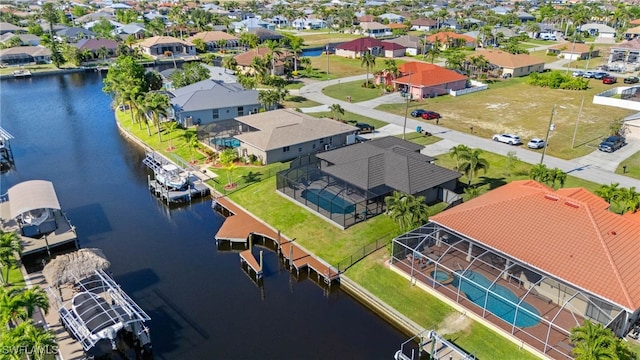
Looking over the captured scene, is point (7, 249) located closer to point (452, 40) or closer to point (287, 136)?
point (287, 136)

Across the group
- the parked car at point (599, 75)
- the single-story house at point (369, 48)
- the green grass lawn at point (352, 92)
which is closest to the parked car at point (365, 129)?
the green grass lawn at point (352, 92)

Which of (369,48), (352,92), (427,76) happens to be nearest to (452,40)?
(369,48)

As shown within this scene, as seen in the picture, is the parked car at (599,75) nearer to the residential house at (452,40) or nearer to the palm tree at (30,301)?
the residential house at (452,40)

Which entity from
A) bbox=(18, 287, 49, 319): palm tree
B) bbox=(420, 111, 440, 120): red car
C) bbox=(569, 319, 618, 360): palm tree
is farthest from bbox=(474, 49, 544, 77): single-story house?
bbox=(18, 287, 49, 319): palm tree

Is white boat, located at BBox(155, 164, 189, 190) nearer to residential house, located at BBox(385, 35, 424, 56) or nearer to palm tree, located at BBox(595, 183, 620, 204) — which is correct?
Answer: palm tree, located at BBox(595, 183, 620, 204)

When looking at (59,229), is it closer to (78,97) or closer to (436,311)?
(436,311)

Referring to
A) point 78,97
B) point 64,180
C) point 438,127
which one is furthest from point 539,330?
point 78,97
